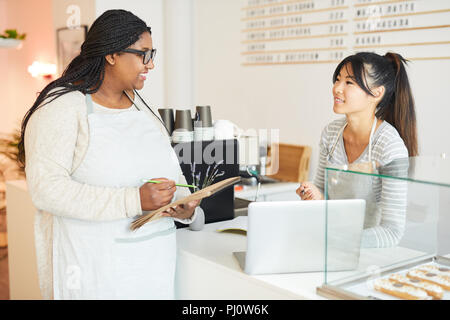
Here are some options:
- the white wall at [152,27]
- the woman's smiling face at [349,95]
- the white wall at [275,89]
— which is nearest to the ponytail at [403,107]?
the woman's smiling face at [349,95]

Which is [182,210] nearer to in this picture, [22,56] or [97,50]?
[97,50]

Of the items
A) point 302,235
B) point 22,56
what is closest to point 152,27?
point 302,235

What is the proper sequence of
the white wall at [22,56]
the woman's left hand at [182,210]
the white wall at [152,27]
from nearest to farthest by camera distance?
1. the woman's left hand at [182,210]
2. the white wall at [152,27]
3. the white wall at [22,56]

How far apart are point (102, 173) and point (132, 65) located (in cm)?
34

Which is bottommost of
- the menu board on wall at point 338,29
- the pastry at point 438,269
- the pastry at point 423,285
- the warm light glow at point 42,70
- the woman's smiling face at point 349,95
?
the pastry at point 438,269

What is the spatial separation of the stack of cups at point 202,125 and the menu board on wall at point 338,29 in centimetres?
197

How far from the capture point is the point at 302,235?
1.46m

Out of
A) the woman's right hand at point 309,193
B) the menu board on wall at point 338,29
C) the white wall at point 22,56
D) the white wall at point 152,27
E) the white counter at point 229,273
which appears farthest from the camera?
the white wall at point 22,56

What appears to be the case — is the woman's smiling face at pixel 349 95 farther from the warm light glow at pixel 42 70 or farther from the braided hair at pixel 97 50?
the warm light glow at pixel 42 70

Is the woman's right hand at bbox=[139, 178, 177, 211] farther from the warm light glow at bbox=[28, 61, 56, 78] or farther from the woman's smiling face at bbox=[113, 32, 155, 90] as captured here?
the warm light glow at bbox=[28, 61, 56, 78]

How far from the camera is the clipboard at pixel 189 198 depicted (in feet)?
4.77

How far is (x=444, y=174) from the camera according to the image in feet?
4.47

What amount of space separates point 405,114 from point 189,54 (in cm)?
358

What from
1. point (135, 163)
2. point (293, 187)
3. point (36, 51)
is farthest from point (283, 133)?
point (36, 51)
